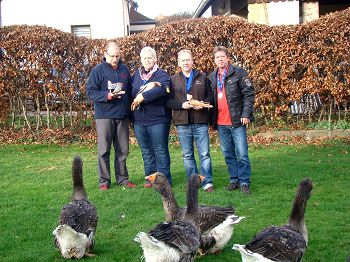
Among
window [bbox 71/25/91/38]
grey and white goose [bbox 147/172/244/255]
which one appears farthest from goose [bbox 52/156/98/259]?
window [bbox 71/25/91/38]

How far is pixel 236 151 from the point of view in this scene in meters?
8.88

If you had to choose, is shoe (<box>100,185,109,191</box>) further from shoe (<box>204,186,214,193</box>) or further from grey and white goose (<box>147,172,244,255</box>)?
grey and white goose (<box>147,172,244,255</box>)

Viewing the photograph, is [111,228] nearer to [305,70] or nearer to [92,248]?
[92,248]

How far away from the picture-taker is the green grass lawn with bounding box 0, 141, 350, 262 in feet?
21.3

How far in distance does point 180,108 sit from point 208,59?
6.09 meters

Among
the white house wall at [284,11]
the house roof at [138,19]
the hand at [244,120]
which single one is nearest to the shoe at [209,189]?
the hand at [244,120]

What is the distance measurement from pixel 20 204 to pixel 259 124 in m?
8.72

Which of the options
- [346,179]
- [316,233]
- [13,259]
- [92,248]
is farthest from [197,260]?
[346,179]

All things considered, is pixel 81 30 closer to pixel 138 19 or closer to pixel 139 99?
pixel 138 19

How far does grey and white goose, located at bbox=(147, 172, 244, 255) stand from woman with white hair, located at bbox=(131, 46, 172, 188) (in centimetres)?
281

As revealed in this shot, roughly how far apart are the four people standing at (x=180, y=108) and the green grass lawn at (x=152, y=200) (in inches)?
23.1

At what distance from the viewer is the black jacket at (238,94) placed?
855cm

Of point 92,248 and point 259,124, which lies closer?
point 92,248

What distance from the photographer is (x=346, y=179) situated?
9.71 metres
